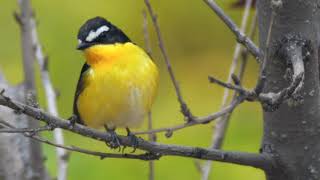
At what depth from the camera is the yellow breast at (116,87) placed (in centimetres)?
227

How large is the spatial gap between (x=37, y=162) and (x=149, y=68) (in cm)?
47

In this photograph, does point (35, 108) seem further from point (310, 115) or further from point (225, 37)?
point (225, 37)

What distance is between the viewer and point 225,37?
345cm

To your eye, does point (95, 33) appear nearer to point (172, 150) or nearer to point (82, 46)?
point (82, 46)

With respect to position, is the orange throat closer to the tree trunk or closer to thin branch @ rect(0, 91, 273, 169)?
thin branch @ rect(0, 91, 273, 169)

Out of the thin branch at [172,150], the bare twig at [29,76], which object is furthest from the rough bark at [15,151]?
the thin branch at [172,150]

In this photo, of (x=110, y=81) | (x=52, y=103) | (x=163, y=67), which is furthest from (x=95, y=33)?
(x=163, y=67)

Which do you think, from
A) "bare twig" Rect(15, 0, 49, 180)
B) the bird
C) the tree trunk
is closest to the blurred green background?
the bird

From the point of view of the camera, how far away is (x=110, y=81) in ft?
7.44

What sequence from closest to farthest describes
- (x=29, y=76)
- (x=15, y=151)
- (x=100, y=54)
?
(x=29, y=76) < (x=15, y=151) < (x=100, y=54)

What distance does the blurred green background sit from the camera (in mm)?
3061

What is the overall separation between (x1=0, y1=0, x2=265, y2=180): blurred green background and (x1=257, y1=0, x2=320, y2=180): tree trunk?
1198 mm

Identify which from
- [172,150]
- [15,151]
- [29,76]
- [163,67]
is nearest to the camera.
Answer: [172,150]

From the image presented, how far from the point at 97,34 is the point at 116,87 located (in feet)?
0.58
